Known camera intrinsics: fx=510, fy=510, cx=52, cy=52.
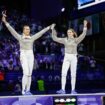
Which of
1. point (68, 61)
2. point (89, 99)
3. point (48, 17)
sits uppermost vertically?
point (48, 17)

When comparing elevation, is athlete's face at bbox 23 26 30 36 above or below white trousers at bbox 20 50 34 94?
above

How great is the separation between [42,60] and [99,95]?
4.48 meters

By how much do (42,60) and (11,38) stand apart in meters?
1.62

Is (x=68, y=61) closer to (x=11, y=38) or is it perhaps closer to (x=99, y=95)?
(x=99, y=95)

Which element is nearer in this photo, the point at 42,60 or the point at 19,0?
the point at 42,60

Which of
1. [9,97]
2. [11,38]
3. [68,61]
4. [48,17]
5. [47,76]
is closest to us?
[9,97]

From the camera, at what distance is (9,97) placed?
11.4 m

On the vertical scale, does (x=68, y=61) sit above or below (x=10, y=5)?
below

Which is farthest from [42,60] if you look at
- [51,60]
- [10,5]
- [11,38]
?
[10,5]

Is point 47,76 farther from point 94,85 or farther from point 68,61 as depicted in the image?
point 68,61

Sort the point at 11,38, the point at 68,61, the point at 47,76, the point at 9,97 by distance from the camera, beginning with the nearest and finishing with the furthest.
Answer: the point at 9,97
the point at 68,61
the point at 47,76
the point at 11,38

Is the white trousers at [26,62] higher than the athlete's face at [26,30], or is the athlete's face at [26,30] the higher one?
the athlete's face at [26,30]

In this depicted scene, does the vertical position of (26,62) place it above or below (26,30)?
below

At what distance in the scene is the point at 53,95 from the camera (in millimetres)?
11641
